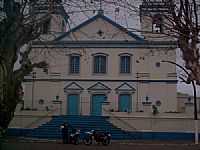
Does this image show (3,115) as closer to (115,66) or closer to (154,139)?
(154,139)

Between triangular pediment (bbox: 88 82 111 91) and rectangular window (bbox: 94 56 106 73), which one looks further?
rectangular window (bbox: 94 56 106 73)

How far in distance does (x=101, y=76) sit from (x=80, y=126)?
711 centimetres

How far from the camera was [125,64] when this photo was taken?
1523 inches

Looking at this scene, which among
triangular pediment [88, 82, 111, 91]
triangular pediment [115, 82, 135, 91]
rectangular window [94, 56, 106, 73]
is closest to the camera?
triangular pediment [115, 82, 135, 91]

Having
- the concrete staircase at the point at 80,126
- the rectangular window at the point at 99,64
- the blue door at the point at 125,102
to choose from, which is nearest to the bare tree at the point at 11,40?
the concrete staircase at the point at 80,126

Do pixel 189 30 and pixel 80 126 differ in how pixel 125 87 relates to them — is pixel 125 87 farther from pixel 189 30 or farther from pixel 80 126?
pixel 189 30

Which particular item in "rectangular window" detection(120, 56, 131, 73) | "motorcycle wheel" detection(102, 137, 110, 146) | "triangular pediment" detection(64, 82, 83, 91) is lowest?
"motorcycle wheel" detection(102, 137, 110, 146)

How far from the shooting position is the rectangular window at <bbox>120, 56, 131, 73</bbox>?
38.5 meters

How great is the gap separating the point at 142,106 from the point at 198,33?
2515 centimetres

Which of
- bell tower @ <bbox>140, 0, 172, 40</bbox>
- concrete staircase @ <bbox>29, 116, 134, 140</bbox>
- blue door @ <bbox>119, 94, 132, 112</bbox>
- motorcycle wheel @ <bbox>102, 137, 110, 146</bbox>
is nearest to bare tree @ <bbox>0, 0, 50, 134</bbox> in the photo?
bell tower @ <bbox>140, 0, 172, 40</bbox>

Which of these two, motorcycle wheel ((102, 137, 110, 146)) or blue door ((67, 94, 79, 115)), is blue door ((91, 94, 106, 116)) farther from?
motorcycle wheel ((102, 137, 110, 146))

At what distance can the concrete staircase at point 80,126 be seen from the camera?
31.3m

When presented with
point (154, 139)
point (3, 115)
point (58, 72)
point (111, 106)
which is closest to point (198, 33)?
point (3, 115)

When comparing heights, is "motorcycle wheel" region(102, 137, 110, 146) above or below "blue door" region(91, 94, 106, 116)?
below
